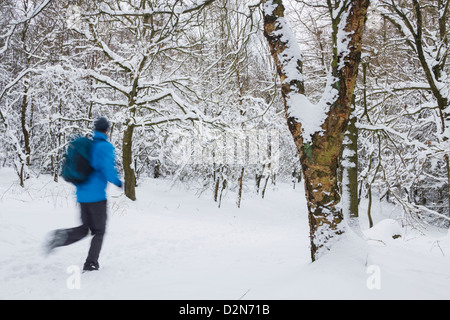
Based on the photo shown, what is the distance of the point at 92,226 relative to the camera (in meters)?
3.03

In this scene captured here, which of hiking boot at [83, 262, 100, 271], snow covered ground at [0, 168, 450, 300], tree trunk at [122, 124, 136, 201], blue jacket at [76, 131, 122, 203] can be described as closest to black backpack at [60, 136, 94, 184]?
blue jacket at [76, 131, 122, 203]

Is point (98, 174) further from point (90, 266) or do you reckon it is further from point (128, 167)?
point (128, 167)

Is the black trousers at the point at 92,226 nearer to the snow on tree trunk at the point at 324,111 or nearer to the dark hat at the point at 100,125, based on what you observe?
the dark hat at the point at 100,125

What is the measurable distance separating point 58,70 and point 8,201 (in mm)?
4437

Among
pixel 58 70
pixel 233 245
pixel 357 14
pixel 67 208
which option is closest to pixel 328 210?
pixel 357 14

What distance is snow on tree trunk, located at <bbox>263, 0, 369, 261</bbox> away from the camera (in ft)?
8.46

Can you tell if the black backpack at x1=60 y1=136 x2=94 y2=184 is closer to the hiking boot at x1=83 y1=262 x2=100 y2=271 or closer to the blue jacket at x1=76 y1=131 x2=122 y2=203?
the blue jacket at x1=76 y1=131 x2=122 y2=203

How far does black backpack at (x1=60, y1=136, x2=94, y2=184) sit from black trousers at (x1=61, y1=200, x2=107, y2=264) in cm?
33

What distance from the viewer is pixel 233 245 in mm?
5535

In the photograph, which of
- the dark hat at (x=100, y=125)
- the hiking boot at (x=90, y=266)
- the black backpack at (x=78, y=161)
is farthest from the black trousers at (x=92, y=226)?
the dark hat at (x=100, y=125)

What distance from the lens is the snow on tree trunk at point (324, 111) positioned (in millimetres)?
2580

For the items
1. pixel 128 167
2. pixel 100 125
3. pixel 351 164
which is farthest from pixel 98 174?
pixel 128 167

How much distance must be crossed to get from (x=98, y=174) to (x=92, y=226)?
61 centimetres

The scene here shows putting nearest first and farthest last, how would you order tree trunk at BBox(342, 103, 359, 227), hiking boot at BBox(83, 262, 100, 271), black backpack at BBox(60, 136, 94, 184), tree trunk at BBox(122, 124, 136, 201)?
black backpack at BBox(60, 136, 94, 184) → hiking boot at BBox(83, 262, 100, 271) → tree trunk at BBox(342, 103, 359, 227) → tree trunk at BBox(122, 124, 136, 201)
